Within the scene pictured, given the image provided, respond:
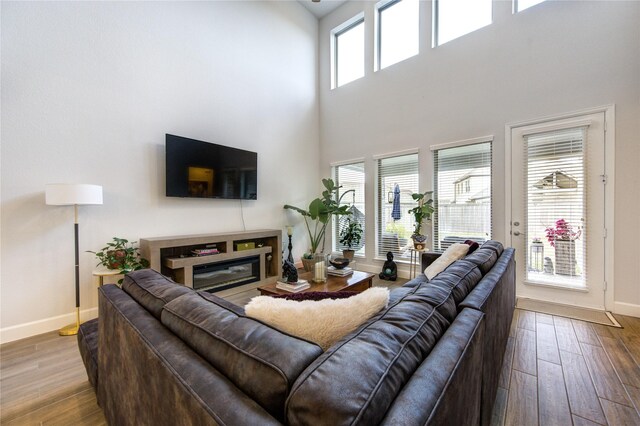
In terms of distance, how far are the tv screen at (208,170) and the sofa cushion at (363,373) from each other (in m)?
3.35

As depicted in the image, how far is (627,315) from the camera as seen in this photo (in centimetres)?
282

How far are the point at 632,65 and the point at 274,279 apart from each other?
4.97 metres

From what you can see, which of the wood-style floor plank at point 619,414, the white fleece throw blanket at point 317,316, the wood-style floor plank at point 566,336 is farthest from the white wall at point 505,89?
the white fleece throw blanket at point 317,316

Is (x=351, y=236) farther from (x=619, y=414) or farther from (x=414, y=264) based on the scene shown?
(x=619, y=414)

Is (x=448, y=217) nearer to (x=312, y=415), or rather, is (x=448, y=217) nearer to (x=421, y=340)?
(x=421, y=340)

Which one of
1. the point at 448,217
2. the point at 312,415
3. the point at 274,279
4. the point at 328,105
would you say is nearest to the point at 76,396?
the point at 312,415

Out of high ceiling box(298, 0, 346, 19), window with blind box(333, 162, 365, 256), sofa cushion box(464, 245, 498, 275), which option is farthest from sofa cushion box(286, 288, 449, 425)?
high ceiling box(298, 0, 346, 19)

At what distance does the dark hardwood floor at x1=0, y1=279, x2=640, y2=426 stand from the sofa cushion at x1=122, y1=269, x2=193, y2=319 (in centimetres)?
87

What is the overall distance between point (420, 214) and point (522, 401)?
263cm

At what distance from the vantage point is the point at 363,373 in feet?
2.01

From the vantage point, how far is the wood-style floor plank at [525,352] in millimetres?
1950

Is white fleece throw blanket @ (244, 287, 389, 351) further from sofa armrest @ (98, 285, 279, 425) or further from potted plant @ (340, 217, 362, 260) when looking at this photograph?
potted plant @ (340, 217, 362, 260)

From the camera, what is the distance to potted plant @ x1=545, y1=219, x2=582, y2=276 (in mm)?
3121

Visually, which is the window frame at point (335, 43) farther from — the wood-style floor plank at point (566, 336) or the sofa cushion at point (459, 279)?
the wood-style floor plank at point (566, 336)
